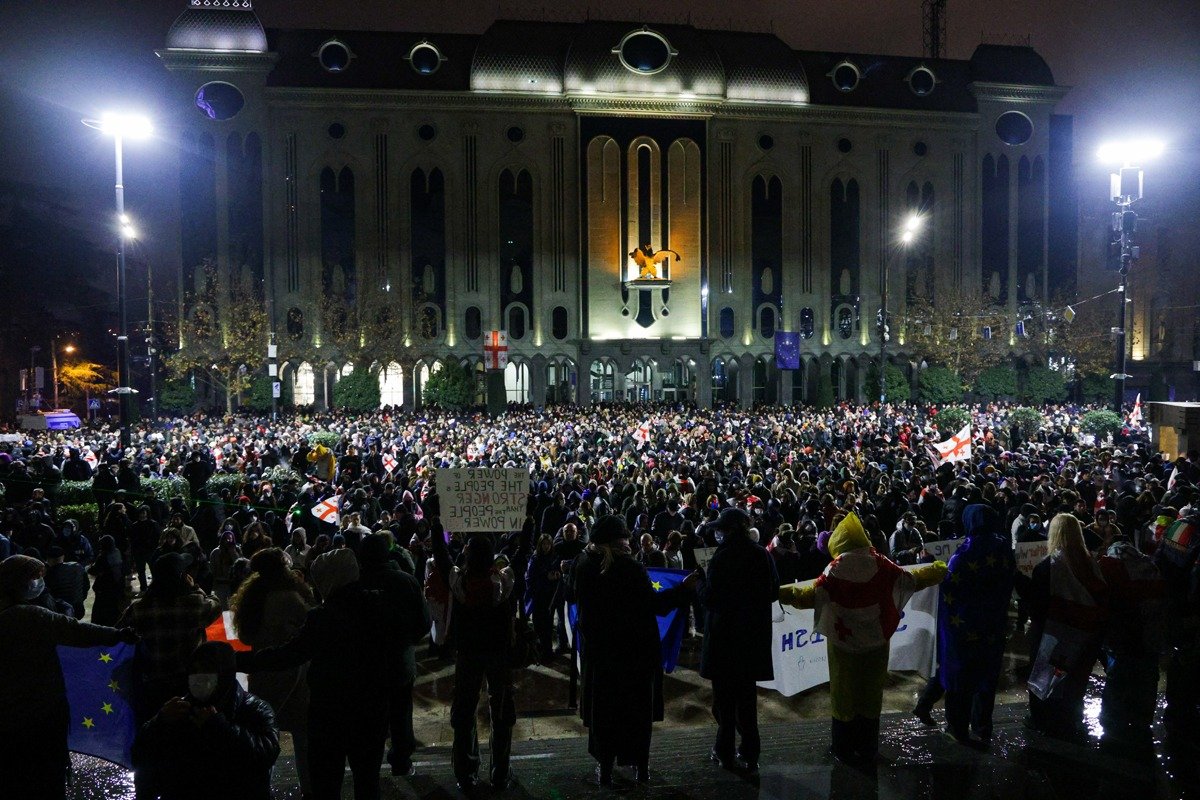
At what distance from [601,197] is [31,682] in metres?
48.8

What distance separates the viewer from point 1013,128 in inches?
2149

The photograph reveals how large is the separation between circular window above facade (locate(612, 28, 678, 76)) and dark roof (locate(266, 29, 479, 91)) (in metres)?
9.15

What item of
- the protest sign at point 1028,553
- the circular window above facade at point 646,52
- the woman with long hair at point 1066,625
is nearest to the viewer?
the woman with long hair at point 1066,625

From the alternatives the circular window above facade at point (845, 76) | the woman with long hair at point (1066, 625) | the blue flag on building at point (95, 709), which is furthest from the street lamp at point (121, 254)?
the circular window above facade at point (845, 76)

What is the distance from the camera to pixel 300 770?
16.4 ft

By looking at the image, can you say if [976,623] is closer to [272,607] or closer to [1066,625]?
[1066,625]

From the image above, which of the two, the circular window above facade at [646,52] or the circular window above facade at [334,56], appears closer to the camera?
the circular window above facade at [334,56]

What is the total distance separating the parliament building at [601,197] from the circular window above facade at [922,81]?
0.12m

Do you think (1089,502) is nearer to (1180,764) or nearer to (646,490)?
(646,490)

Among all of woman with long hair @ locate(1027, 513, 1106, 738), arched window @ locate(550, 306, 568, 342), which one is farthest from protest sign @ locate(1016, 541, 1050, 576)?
arched window @ locate(550, 306, 568, 342)

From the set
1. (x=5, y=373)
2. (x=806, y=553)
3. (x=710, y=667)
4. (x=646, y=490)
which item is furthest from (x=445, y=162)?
(x=710, y=667)

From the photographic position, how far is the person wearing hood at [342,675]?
445 centimetres

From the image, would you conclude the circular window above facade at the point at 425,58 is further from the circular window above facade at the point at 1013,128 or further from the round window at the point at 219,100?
the circular window above facade at the point at 1013,128

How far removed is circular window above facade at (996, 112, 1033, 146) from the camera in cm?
5453
